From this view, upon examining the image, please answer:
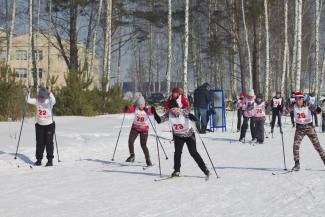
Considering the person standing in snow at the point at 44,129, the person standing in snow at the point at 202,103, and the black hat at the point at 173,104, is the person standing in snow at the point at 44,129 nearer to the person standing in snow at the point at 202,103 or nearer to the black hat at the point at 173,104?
the black hat at the point at 173,104

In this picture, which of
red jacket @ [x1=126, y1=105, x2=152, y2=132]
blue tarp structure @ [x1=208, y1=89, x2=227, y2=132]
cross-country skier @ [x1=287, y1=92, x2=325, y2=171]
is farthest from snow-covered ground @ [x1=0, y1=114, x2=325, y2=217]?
A: blue tarp structure @ [x1=208, y1=89, x2=227, y2=132]

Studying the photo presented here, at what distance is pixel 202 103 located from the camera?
65.4ft

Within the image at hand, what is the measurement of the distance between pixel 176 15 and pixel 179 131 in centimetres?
2558

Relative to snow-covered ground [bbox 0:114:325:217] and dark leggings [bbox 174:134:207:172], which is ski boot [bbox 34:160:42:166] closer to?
snow-covered ground [bbox 0:114:325:217]

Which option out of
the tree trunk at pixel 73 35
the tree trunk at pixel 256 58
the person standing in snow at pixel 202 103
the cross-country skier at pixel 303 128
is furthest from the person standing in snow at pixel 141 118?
the tree trunk at pixel 256 58

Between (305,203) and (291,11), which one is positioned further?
(291,11)

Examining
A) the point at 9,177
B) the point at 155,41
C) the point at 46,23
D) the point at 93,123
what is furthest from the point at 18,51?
the point at 9,177

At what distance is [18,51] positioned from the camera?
6925 centimetres

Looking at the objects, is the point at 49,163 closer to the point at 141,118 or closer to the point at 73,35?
the point at 141,118

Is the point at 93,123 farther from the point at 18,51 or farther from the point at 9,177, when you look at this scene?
the point at 18,51

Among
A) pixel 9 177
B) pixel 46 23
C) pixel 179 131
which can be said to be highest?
pixel 46 23

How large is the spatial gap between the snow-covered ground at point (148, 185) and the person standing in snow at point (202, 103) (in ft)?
13.2

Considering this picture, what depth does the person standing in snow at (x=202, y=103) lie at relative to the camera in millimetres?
19688

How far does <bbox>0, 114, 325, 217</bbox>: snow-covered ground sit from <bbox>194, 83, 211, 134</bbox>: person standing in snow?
4.02m
